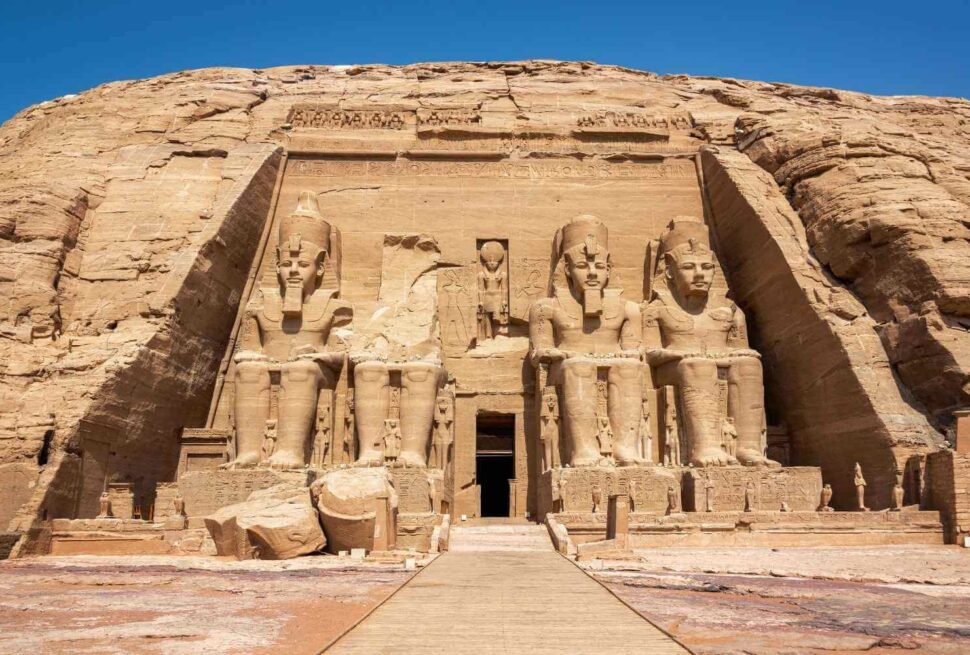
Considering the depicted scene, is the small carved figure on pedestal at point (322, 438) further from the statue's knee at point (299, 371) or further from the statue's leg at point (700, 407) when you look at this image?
the statue's leg at point (700, 407)

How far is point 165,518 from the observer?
34.9ft

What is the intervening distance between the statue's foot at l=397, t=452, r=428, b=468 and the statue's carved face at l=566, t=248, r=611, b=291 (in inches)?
145

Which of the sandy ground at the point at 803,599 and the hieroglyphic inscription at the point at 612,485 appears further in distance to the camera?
the hieroglyphic inscription at the point at 612,485

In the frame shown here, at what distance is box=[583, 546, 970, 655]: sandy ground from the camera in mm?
3977

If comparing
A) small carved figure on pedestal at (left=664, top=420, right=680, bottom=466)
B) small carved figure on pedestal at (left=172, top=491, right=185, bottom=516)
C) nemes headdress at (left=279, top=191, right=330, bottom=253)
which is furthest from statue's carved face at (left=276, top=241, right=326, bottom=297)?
small carved figure on pedestal at (left=664, top=420, right=680, bottom=466)

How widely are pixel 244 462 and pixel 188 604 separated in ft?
22.3

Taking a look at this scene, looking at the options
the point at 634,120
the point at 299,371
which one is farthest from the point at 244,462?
the point at 634,120

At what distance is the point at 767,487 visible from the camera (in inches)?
450

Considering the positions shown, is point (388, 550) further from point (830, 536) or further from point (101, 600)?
point (830, 536)

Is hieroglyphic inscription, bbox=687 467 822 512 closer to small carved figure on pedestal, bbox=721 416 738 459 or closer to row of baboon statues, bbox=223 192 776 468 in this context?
row of baboon statues, bbox=223 192 776 468

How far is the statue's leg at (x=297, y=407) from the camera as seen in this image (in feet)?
39.5

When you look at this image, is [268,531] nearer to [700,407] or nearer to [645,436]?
[645,436]

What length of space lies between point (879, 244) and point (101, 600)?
10935mm

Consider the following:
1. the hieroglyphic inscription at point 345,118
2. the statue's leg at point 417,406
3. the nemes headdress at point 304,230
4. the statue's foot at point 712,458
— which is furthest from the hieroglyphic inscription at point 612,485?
the hieroglyphic inscription at point 345,118
